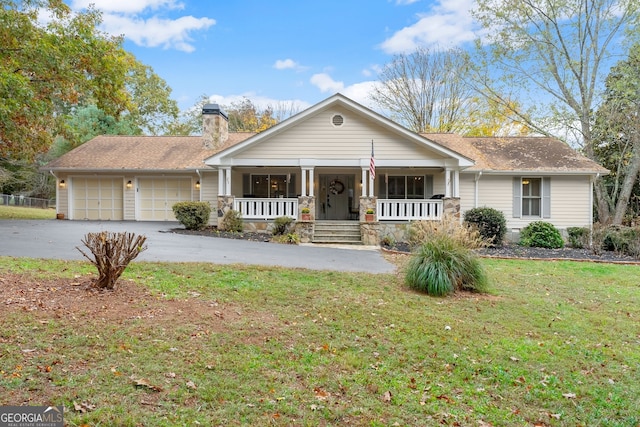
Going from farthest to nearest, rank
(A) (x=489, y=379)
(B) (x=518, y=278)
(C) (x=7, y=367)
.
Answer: (B) (x=518, y=278) < (A) (x=489, y=379) < (C) (x=7, y=367)

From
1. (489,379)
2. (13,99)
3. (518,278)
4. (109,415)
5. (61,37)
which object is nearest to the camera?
(109,415)

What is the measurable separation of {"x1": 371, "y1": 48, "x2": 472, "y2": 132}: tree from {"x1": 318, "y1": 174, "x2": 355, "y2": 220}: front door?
11598 mm

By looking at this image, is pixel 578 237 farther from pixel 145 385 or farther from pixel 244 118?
pixel 244 118

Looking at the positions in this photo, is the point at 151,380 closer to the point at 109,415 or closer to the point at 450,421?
the point at 109,415

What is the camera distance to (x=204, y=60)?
22625 mm

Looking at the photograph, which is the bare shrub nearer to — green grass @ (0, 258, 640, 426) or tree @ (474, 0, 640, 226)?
green grass @ (0, 258, 640, 426)

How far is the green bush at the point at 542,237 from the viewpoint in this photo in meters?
14.4

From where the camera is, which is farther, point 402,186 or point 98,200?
point 98,200

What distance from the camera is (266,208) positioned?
14.9 m

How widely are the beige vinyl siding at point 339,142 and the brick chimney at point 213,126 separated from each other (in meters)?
4.09

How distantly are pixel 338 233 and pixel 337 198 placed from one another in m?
3.60

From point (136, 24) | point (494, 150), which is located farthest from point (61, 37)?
point (494, 150)

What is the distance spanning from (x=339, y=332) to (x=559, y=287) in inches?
208

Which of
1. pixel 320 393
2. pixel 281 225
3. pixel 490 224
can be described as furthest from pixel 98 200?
pixel 320 393
